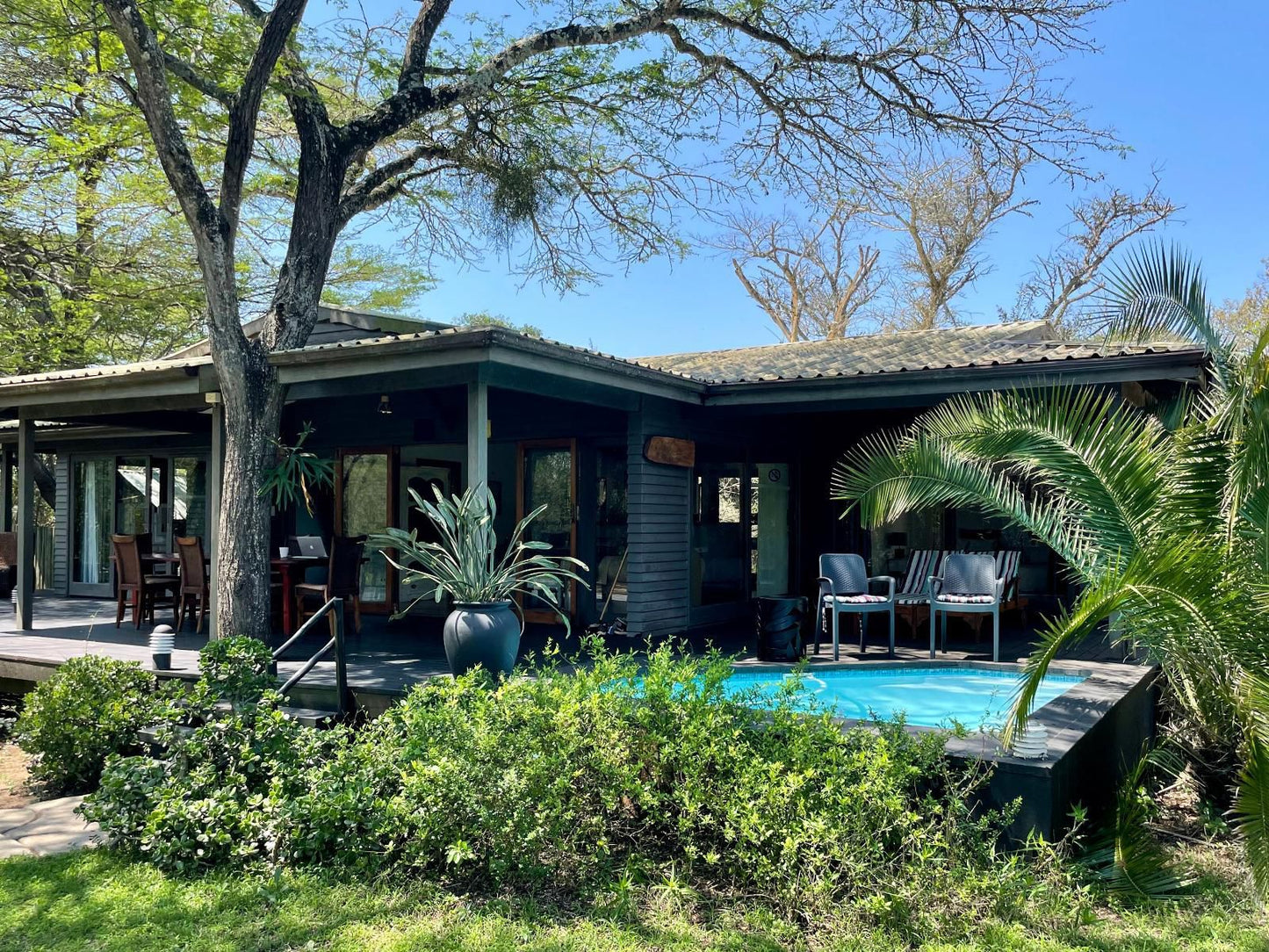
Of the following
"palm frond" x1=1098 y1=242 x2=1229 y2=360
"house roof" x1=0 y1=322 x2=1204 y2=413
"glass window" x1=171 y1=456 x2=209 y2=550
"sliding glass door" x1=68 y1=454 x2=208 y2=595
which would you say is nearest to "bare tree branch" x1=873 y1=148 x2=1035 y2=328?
"house roof" x1=0 y1=322 x2=1204 y2=413

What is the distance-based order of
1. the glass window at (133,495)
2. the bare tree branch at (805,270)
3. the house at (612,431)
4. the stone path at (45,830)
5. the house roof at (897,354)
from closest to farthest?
the stone path at (45,830)
the house at (612,431)
the house roof at (897,354)
the glass window at (133,495)
the bare tree branch at (805,270)

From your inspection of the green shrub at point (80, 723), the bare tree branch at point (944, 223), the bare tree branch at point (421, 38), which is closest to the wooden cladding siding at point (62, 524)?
the bare tree branch at point (421, 38)

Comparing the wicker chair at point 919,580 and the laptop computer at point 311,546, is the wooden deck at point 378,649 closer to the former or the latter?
the wicker chair at point 919,580

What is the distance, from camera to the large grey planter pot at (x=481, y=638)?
519 cm

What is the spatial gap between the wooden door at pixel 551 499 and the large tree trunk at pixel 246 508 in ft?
9.10

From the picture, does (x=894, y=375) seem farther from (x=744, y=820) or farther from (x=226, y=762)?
(x=226, y=762)

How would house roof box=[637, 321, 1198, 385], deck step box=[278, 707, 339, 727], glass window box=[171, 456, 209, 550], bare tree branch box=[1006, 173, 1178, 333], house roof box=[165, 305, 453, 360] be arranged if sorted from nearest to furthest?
deck step box=[278, 707, 339, 727] → house roof box=[637, 321, 1198, 385] → house roof box=[165, 305, 453, 360] → glass window box=[171, 456, 209, 550] → bare tree branch box=[1006, 173, 1178, 333]

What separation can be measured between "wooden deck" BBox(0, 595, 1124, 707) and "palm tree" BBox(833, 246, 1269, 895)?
1880 mm

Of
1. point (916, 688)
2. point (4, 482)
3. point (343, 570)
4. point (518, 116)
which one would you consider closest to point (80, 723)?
point (343, 570)

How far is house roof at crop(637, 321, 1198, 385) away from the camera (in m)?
6.82

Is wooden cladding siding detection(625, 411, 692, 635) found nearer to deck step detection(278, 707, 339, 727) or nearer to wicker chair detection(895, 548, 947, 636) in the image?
wicker chair detection(895, 548, 947, 636)

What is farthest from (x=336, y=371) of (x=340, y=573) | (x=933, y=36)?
(x=933, y=36)

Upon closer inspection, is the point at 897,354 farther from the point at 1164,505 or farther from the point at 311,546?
the point at 311,546

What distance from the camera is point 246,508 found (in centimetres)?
697
